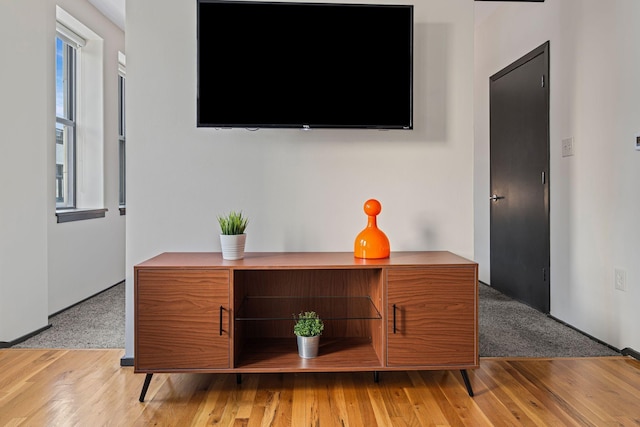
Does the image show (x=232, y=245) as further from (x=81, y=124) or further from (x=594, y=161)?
(x=81, y=124)

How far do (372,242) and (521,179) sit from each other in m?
2.07

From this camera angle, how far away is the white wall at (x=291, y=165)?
2.33 metres

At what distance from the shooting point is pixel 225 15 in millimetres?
2191

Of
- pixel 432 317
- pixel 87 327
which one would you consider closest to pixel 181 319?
pixel 432 317

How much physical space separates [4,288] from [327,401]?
1.97 m

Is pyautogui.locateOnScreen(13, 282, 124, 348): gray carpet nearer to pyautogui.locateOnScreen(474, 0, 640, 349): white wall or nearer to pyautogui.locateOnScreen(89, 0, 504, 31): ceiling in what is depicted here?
pyautogui.locateOnScreen(89, 0, 504, 31): ceiling

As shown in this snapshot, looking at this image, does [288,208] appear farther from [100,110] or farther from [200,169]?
[100,110]

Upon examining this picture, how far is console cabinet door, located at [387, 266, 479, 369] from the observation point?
77.4 inches

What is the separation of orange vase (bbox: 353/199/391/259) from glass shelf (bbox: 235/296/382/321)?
321 millimetres

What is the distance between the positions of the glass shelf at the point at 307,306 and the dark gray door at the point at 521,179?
67.1 inches

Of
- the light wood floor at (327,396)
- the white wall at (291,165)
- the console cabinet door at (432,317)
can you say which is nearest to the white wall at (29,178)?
the light wood floor at (327,396)

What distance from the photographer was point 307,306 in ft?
7.65

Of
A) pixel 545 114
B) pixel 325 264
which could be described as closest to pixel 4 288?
pixel 325 264

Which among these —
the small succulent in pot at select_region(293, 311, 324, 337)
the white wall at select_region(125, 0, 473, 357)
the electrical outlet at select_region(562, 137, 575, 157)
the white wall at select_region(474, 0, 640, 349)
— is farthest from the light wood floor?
the electrical outlet at select_region(562, 137, 575, 157)
